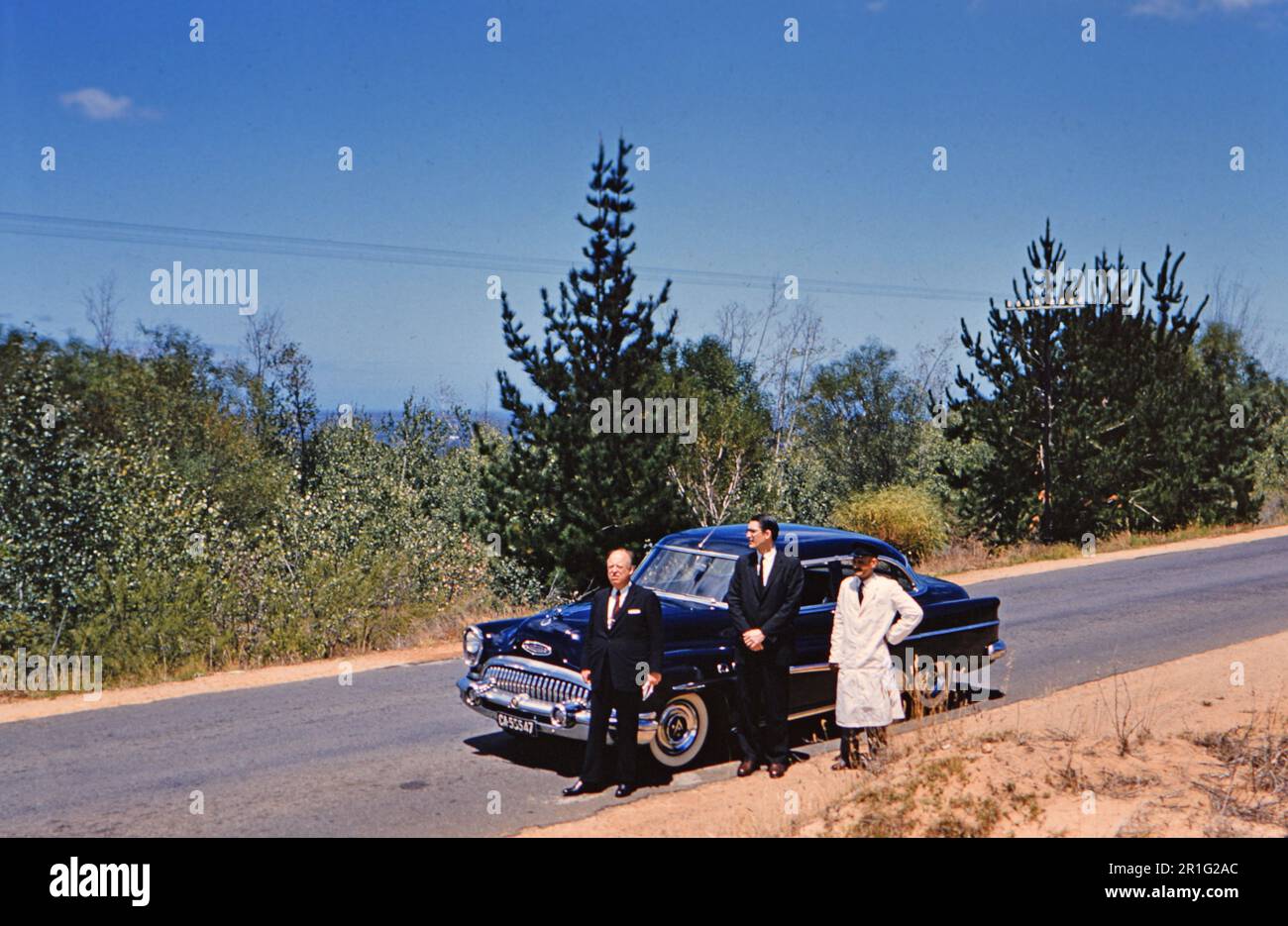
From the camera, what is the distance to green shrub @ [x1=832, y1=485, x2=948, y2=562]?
32.4 meters

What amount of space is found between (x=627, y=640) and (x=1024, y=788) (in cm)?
281

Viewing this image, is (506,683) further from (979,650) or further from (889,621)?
(979,650)

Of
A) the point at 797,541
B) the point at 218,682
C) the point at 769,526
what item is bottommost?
the point at 218,682

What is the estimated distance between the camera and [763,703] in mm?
8383

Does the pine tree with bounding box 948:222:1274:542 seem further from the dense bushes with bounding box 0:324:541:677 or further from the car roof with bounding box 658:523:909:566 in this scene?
the car roof with bounding box 658:523:909:566

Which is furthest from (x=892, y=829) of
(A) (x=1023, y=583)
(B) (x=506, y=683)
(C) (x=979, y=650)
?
(A) (x=1023, y=583)

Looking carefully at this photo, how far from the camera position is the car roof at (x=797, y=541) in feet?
30.1

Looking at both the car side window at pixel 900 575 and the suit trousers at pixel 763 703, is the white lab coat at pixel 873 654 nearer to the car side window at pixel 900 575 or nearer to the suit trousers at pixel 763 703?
the suit trousers at pixel 763 703

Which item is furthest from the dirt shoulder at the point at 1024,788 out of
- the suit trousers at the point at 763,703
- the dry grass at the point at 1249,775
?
the suit trousers at the point at 763,703

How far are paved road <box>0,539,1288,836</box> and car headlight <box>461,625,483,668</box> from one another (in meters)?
0.81

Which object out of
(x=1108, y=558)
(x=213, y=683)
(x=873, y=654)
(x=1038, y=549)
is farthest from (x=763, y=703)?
(x=1038, y=549)

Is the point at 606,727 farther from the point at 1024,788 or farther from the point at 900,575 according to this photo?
the point at 900,575
